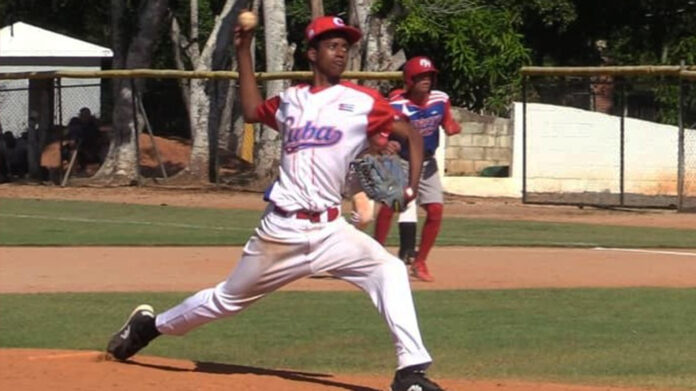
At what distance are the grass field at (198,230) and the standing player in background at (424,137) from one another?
4.02m

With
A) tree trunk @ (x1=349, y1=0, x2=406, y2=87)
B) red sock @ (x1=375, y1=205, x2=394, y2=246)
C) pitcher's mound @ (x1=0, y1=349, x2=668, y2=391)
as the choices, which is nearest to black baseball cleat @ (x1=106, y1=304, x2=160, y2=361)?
pitcher's mound @ (x1=0, y1=349, x2=668, y2=391)

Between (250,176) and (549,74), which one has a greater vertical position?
(549,74)

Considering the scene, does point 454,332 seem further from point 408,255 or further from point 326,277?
point 326,277

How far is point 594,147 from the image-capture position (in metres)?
25.8

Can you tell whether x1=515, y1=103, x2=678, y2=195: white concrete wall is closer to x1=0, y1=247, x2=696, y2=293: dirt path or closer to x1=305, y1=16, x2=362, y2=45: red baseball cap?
x1=0, y1=247, x2=696, y2=293: dirt path

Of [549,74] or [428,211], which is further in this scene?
[549,74]

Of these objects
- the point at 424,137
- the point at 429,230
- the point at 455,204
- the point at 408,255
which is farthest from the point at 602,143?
the point at 424,137

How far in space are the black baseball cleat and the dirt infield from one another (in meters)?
0.08

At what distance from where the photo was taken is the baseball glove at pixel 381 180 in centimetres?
832

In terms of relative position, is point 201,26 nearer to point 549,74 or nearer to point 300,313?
point 549,74

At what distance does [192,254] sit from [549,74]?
10809 millimetres

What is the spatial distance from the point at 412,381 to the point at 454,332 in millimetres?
3008

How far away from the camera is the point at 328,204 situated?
7047mm

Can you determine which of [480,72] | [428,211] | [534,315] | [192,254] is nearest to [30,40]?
[480,72]
